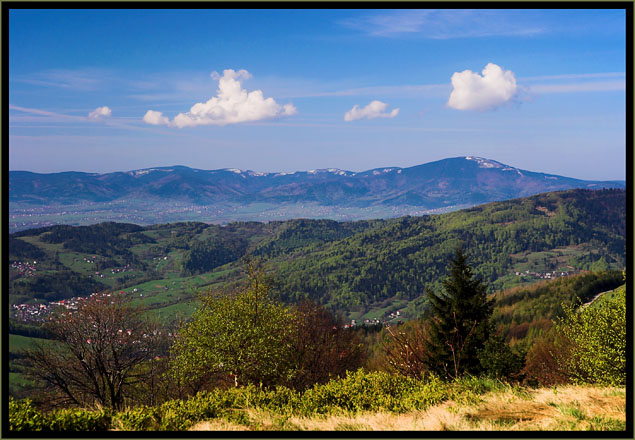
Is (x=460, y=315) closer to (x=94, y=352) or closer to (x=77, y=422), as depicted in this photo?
(x=94, y=352)

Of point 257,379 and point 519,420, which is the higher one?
point 519,420

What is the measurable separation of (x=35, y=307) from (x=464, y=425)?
766 ft

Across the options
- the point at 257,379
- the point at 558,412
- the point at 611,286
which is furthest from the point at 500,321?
the point at 558,412

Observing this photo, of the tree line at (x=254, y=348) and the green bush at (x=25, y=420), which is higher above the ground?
the green bush at (x=25, y=420)

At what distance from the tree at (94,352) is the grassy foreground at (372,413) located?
1268cm

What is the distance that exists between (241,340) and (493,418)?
11890mm

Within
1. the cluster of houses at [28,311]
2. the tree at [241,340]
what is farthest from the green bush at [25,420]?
the cluster of houses at [28,311]

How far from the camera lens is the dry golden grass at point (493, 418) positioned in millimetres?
6348

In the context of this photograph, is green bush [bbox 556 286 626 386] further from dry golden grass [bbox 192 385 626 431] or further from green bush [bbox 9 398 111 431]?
green bush [bbox 9 398 111 431]

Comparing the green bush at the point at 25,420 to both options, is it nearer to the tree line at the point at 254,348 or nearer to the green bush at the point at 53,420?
the green bush at the point at 53,420

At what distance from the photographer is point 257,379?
1686cm

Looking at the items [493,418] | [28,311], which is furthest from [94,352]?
[28,311]

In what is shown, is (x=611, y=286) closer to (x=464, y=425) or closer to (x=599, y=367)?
(x=599, y=367)

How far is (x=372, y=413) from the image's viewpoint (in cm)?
778
